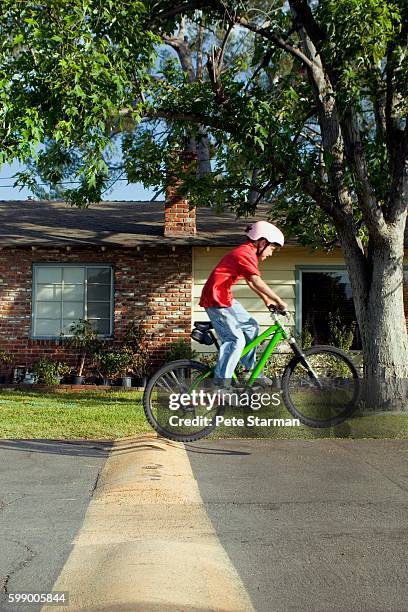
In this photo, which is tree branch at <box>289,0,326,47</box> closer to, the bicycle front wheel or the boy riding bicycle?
the boy riding bicycle

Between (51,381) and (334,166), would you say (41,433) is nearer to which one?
(334,166)

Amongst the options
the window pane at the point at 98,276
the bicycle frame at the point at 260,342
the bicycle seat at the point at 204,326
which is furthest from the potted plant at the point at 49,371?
the bicycle frame at the point at 260,342

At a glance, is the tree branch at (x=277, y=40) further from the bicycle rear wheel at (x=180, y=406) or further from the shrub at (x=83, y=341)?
the shrub at (x=83, y=341)

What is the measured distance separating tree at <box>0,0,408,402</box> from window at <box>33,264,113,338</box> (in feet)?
14.3

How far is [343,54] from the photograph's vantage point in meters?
10.6

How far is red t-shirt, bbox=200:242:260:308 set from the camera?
22.0 feet

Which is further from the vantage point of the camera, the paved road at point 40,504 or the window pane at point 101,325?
the window pane at point 101,325

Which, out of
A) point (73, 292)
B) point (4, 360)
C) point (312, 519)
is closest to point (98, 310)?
point (73, 292)

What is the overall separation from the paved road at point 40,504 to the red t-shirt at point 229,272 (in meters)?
1.91

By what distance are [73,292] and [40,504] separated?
1167cm

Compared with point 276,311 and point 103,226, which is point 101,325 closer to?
point 103,226

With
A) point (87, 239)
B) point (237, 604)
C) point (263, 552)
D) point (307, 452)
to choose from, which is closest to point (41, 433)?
point (307, 452)

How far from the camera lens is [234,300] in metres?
6.92

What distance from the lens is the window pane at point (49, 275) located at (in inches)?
672
